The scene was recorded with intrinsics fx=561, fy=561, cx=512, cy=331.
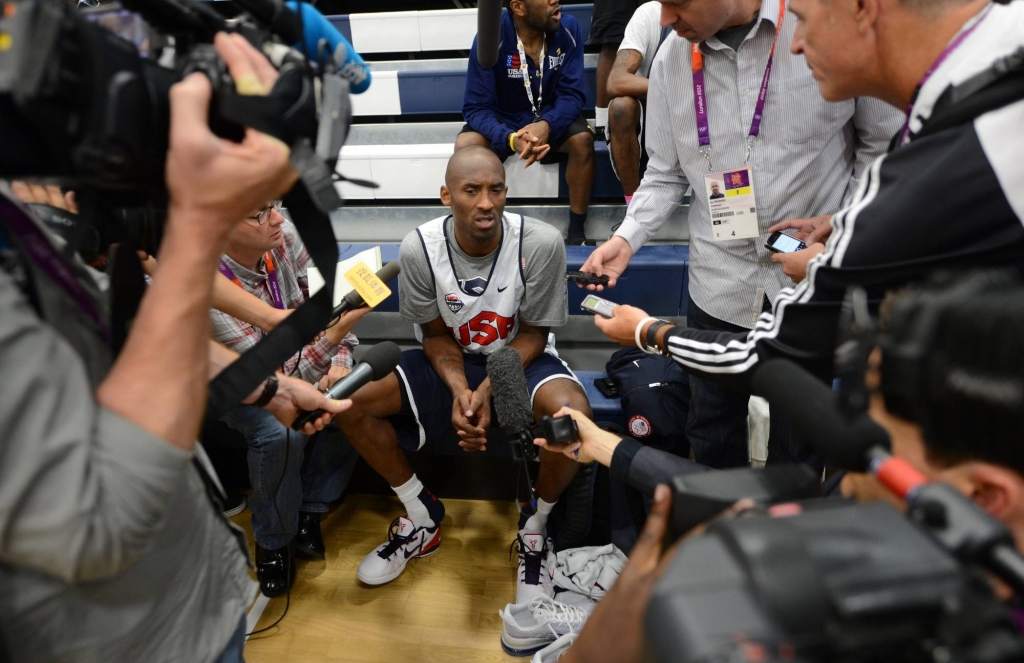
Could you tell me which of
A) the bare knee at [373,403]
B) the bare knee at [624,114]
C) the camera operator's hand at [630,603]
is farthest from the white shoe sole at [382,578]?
the bare knee at [624,114]

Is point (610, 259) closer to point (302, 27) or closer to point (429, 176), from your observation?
point (302, 27)

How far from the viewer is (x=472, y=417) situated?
1829mm

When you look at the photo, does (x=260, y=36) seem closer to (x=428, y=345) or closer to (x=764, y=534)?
(x=764, y=534)

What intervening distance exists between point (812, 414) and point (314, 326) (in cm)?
61

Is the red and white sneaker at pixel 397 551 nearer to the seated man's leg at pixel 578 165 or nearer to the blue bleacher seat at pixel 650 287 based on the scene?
the blue bleacher seat at pixel 650 287

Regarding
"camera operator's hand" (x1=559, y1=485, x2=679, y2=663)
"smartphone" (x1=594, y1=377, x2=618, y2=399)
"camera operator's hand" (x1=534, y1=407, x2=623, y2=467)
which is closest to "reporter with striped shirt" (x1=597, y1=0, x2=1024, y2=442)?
"camera operator's hand" (x1=534, y1=407, x2=623, y2=467)

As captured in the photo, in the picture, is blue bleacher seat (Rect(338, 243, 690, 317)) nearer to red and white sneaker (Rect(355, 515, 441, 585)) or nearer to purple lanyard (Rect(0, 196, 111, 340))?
red and white sneaker (Rect(355, 515, 441, 585))

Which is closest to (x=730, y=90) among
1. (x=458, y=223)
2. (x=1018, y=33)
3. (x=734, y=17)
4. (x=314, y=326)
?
(x=734, y=17)

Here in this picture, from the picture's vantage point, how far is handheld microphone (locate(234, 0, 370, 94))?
24.2 inches

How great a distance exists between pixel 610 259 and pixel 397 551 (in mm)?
1162

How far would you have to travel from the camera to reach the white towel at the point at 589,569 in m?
1.67

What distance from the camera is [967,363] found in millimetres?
496

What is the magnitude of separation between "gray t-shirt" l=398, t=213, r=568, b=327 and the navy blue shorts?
15cm

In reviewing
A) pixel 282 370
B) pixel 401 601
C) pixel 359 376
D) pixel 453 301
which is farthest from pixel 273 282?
pixel 401 601
